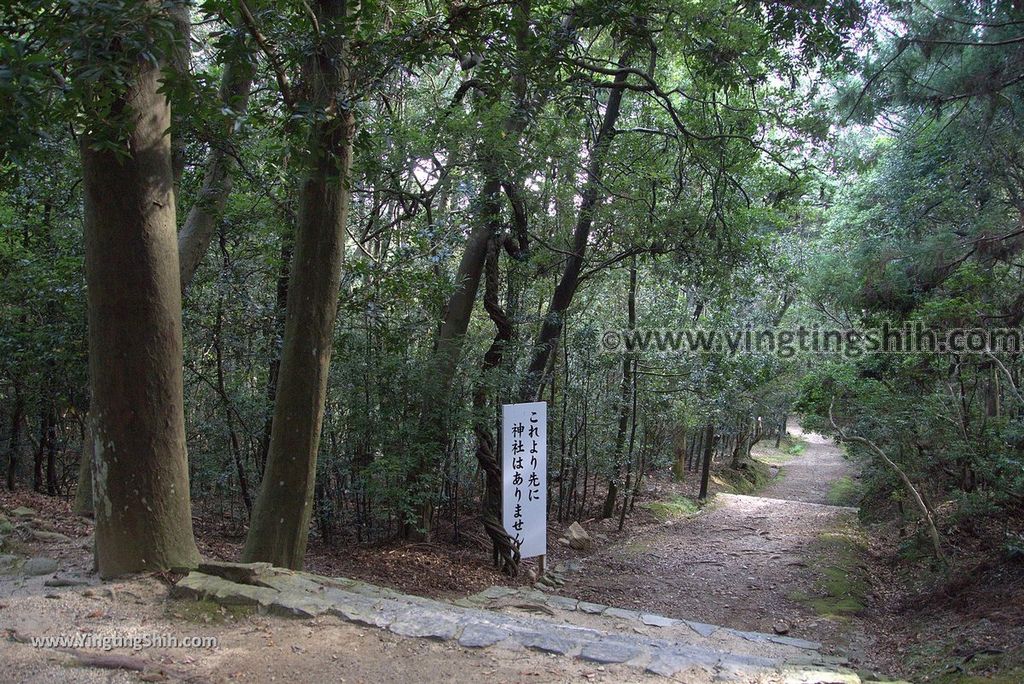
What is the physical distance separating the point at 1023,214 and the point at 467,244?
22.0 ft

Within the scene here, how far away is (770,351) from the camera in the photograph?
41.7 ft

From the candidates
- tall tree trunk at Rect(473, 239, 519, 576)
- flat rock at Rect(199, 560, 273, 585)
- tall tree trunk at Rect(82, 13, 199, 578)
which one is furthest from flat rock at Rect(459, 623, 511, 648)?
tall tree trunk at Rect(473, 239, 519, 576)

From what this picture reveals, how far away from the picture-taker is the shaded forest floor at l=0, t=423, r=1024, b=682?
3.50 m

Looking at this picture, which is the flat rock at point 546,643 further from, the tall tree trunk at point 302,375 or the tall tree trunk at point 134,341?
the tall tree trunk at point 134,341

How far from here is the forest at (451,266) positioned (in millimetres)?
4043

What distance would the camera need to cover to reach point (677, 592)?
825 centimetres

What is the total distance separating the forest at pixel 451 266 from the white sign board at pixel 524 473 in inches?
9.7

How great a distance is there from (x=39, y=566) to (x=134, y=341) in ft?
6.20

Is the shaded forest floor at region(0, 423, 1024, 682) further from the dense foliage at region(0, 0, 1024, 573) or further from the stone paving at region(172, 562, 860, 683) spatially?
the dense foliage at region(0, 0, 1024, 573)

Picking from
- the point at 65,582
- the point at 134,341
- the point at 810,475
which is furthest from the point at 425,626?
the point at 810,475

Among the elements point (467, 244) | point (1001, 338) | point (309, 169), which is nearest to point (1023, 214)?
point (1001, 338)

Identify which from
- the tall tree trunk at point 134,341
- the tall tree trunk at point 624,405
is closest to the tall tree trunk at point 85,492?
the tall tree trunk at point 134,341

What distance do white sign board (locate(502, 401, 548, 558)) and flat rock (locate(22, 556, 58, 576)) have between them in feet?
12.5

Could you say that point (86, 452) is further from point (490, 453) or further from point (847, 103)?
point (847, 103)
